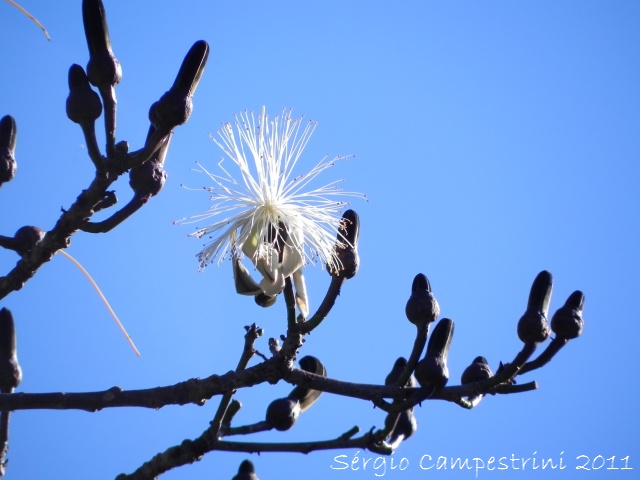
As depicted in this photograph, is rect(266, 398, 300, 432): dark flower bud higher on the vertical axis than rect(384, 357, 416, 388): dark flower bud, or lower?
lower

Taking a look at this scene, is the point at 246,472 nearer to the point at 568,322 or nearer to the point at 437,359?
the point at 437,359

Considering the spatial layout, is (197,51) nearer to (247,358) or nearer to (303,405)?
(247,358)

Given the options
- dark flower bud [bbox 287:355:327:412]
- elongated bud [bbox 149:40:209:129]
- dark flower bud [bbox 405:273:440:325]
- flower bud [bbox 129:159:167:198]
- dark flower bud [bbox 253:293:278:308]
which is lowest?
dark flower bud [bbox 287:355:327:412]

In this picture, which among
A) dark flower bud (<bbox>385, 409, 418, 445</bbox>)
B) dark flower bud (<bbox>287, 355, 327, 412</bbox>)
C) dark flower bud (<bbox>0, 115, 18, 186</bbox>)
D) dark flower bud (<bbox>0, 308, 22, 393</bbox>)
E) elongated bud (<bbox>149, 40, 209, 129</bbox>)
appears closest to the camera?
elongated bud (<bbox>149, 40, 209, 129</bbox>)

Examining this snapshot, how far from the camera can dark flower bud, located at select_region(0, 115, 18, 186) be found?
3268 mm

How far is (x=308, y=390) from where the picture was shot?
125 inches

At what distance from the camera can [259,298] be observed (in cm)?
339

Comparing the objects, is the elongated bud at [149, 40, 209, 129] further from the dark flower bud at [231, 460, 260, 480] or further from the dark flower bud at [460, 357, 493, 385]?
the dark flower bud at [460, 357, 493, 385]

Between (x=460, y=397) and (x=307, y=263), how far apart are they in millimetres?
855

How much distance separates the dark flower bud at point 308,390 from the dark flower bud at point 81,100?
1.28 m

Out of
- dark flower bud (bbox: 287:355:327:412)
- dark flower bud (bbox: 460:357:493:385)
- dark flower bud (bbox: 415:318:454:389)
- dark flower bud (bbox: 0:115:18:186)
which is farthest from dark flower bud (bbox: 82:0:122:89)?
dark flower bud (bbox: 460:357:493:385)

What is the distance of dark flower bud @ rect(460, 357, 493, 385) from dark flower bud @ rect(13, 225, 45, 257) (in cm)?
183

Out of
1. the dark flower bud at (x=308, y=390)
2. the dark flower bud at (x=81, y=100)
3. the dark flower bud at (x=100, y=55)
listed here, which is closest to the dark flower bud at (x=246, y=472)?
the dark flower bud at (x=308, y=390)

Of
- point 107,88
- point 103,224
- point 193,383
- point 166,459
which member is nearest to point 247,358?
point 193,383
